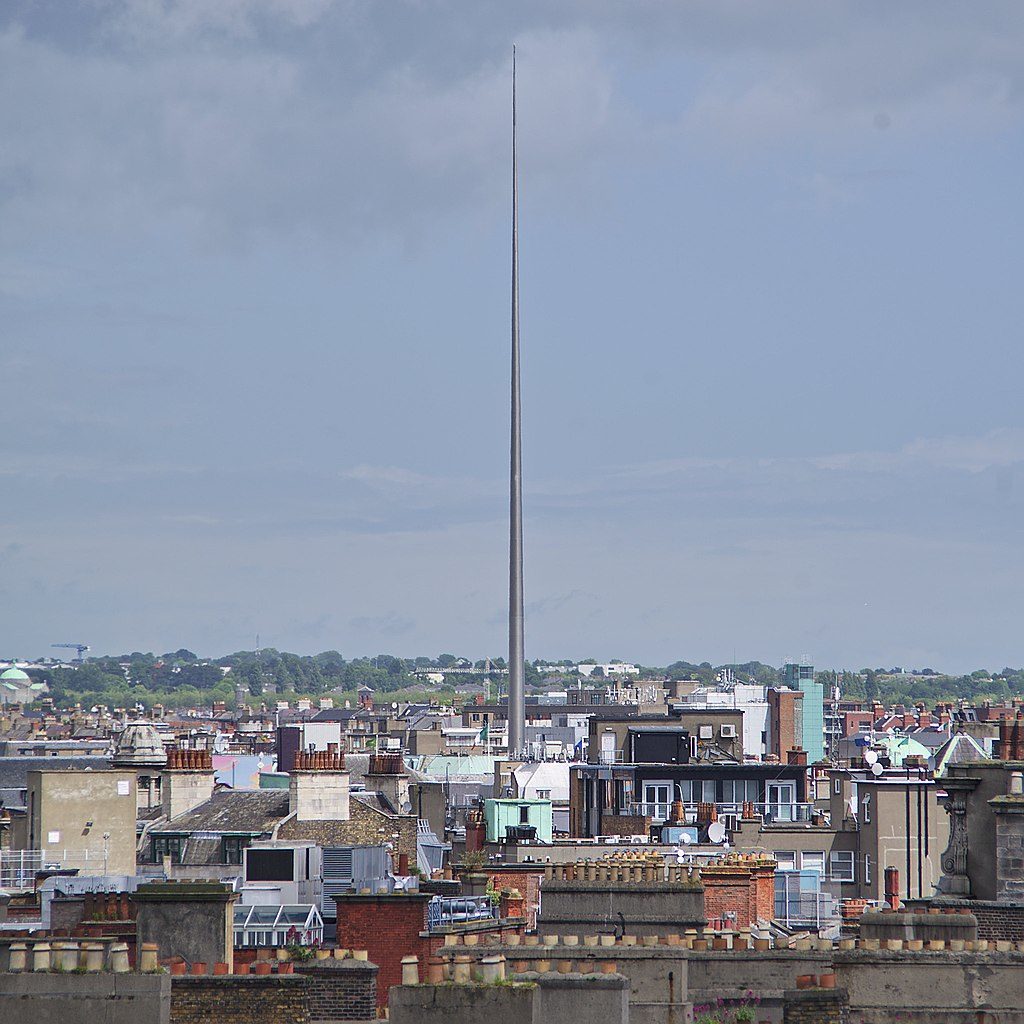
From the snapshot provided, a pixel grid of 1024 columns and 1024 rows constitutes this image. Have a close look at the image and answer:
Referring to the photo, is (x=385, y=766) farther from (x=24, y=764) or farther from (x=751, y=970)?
(x=751, y=970)

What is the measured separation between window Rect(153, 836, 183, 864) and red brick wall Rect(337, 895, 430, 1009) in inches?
1452

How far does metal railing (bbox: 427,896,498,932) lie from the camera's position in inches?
1821

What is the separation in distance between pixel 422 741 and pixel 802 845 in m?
106

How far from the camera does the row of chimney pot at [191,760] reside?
88.9 metres

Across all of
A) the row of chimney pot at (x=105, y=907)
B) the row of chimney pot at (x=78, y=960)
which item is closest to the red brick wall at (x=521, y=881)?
the row of chimney pot at (x=105, y=907)

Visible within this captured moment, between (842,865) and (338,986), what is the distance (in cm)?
6194

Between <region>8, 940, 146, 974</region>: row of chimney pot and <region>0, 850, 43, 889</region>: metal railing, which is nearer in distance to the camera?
<region>8, 940, 146, 974</region>: row of chimney pot

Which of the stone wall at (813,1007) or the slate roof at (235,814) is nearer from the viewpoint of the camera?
the stone wall at (813,1007)

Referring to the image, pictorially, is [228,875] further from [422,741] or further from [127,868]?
[422,741]

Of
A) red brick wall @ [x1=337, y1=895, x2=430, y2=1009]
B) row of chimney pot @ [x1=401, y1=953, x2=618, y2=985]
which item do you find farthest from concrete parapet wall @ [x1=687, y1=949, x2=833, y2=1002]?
red brick wall @ [x1=337, y1=895, x2=430, y2=1009]

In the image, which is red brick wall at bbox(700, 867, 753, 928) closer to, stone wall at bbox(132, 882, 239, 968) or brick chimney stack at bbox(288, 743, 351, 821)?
stone wall at bbox(132, 882, 239, 968)

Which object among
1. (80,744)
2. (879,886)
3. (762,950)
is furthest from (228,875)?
(80,744)

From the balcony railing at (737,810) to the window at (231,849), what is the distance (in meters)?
26.6

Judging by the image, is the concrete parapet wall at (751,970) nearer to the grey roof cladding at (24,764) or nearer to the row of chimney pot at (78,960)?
the row of chimney pot at (78,960)
